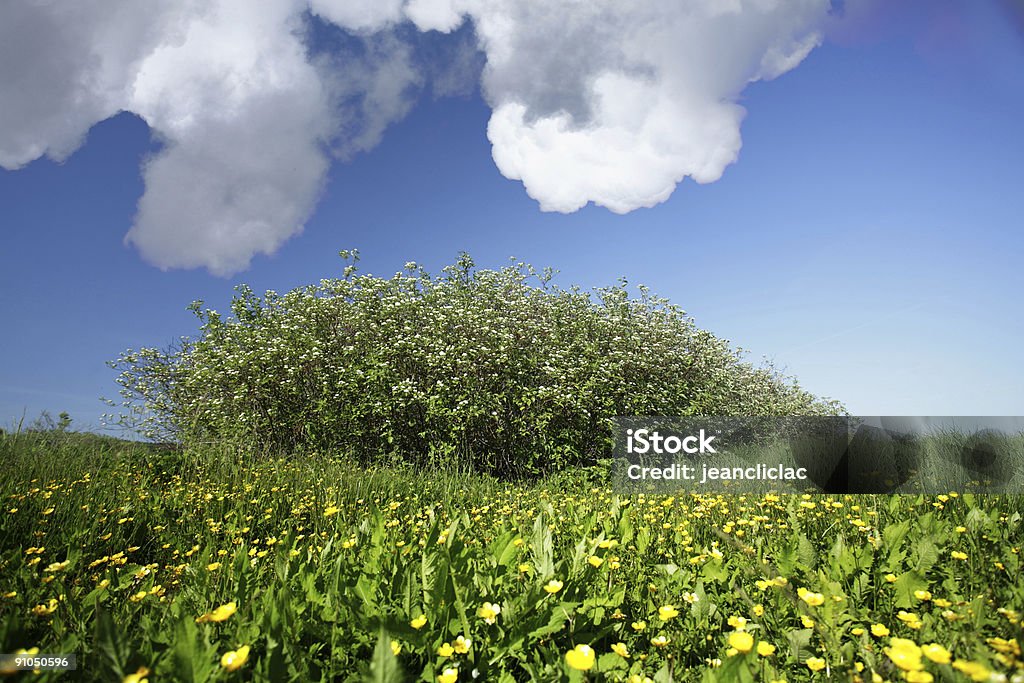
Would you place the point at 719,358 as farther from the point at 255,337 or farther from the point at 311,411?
the point at 255,337

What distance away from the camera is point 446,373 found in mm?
8305

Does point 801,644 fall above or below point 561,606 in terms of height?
below

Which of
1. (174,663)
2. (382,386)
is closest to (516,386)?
(382,386)

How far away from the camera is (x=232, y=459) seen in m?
6.97

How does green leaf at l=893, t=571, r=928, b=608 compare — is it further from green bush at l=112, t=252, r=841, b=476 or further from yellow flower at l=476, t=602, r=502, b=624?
green bush at l=112, t=252, r=841, b=476

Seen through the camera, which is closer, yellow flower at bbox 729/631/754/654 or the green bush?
yellow flower at bbox 729/631/754/654

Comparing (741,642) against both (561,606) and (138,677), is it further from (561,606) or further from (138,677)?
(138,677)

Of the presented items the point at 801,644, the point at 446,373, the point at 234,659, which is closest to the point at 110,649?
the point at 234,659

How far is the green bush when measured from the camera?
818cm

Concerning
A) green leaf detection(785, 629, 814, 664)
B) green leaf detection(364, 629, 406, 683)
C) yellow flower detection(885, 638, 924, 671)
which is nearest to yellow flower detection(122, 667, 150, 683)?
green leaf detection(364, 629, 406, 683)

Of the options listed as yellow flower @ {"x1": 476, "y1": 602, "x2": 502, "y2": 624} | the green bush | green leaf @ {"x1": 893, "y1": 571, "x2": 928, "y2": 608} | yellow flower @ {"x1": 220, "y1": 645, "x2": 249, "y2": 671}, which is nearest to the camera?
yellow flower @ {"x1": 220, "y1": 645, "x2": 249, "y2": 671}

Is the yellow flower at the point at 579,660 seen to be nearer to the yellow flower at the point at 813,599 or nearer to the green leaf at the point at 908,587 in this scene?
the yellow flower at the point at 813,599

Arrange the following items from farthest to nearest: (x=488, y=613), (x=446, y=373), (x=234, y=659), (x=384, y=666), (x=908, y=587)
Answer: (x=446, y=373), (x=908, y=587), (x=488, y=613), (x=234, y=659), (x=384, y=666)

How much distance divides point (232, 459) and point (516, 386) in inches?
157
